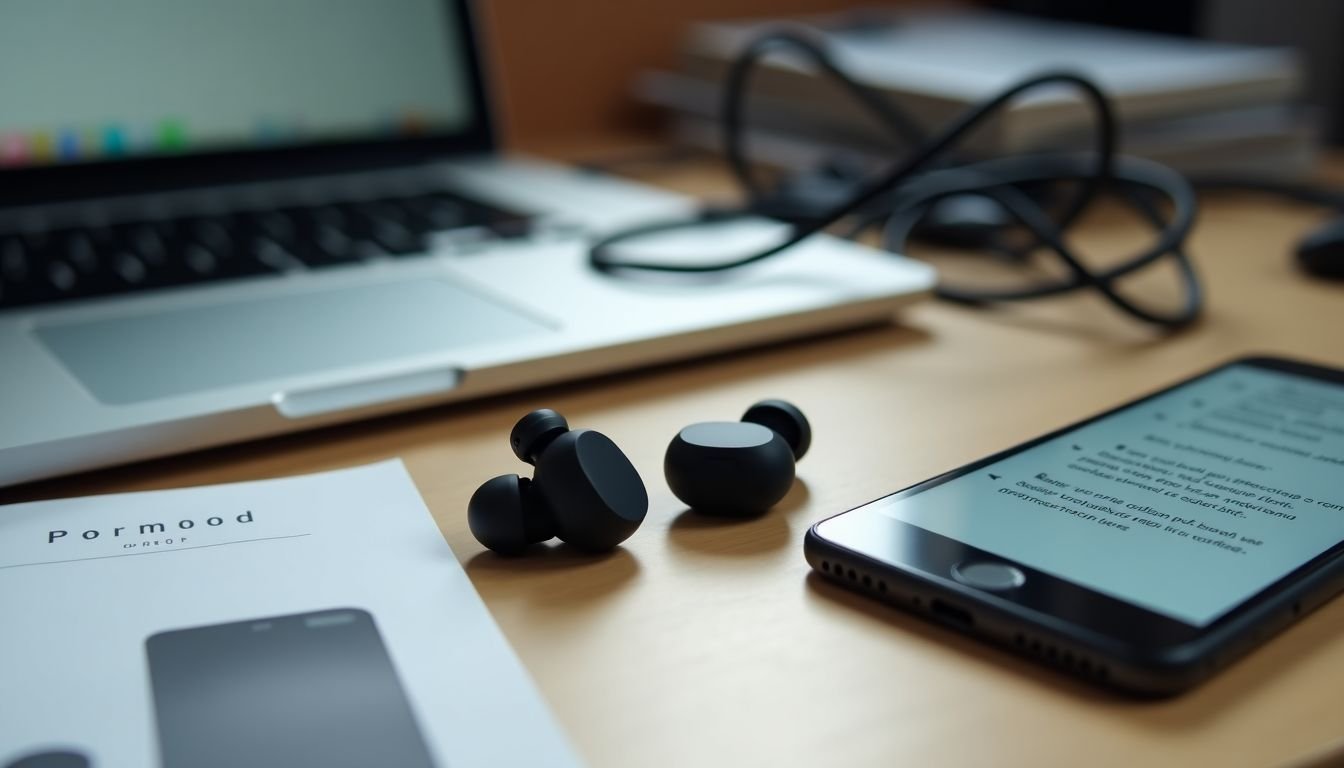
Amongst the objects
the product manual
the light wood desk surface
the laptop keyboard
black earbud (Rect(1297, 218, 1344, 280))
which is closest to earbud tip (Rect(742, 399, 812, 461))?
the light wood desk surface

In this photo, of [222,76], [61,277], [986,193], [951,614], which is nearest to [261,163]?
[222,76]

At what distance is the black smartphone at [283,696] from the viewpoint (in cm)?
29

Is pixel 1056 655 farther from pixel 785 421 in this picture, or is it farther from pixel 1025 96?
pixel 1025 96

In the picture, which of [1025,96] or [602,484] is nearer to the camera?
[602,484]

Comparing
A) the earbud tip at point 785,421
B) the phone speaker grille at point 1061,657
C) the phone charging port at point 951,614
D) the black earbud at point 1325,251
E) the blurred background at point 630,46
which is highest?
the blurred background at point 630,46

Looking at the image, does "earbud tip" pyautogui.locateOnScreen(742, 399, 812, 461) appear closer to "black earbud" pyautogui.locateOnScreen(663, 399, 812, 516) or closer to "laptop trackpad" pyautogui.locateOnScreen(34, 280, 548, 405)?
"black earbud" pyautogui.locateOnScreen(663, 399, 812, 516)

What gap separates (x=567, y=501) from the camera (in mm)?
372

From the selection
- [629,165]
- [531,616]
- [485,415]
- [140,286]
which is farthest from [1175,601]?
[629,165]

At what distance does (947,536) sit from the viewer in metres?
0.37

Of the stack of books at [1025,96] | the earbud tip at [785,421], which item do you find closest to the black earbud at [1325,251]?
the stack of books at [1025,96]

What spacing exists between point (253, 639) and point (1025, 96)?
0.64 metres

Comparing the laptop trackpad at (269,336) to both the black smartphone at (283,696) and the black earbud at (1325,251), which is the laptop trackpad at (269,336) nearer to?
the black smartphone at (283,696)

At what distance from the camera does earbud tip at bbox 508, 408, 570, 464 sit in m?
0.40

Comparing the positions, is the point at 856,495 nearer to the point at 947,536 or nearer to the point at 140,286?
the point at 947,536
